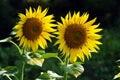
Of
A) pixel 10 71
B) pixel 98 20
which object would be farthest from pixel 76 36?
pixel 98 20

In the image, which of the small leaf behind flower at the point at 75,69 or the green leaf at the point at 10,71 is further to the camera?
the green leaf at the point at 10,71

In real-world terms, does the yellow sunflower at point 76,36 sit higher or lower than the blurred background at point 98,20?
lower

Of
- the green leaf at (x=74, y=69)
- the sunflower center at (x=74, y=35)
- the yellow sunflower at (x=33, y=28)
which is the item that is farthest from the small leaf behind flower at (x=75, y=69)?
the yellow sunflower at (x=33, y=28)

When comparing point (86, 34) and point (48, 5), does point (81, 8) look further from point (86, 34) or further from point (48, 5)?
point (86, 34)

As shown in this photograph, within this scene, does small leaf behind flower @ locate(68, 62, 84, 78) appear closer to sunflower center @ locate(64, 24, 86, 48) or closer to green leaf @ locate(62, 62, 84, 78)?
green leaf @ locate(62, 62, 84, 78)

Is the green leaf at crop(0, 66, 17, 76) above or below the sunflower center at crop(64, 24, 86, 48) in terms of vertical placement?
below

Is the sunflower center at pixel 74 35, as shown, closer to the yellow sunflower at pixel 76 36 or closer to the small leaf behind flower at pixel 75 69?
the yellow sunflower at pixel 76 36

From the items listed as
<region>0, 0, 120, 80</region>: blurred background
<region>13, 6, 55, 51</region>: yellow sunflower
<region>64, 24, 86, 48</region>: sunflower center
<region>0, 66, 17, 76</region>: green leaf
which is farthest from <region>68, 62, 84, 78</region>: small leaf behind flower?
<region>0, 0, 120, 80</region>: blurred background
